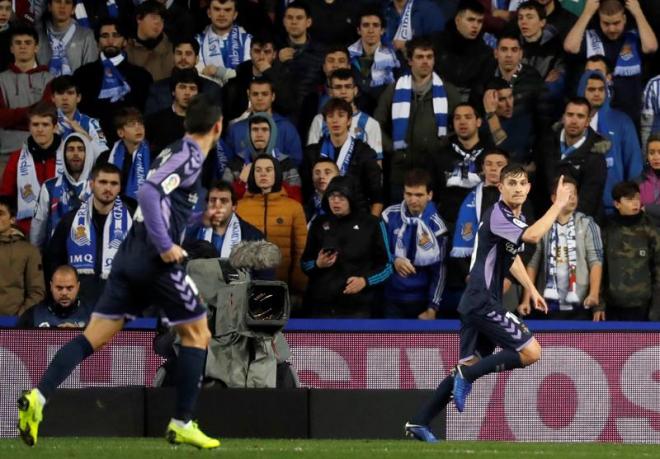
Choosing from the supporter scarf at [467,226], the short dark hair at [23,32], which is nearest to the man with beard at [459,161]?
the supporter scarf at [467,226]

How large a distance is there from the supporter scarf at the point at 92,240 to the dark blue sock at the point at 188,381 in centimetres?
462

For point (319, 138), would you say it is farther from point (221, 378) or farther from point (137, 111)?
point (221, 378)

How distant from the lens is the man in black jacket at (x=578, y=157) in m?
14.4

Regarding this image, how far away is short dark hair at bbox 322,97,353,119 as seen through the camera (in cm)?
1462

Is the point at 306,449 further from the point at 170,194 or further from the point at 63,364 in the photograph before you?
the point at 170,194

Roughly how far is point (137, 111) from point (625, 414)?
544 cm

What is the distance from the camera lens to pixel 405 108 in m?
15.1

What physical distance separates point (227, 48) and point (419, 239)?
3.51 m

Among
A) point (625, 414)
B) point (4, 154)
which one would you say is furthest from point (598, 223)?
point (4, 154)

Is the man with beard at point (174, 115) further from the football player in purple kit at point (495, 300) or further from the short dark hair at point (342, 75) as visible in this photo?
the football player in purple kit at point (495, 300)

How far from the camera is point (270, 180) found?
13.9 meters

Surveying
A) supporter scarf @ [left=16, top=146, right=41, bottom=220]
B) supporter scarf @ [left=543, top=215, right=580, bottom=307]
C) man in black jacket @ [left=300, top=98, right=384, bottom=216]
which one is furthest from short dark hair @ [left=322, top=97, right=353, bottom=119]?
supporter scarf @ [left=16, top=146, right=41, bottom=220]

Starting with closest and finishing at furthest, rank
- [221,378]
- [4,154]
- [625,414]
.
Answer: [221,378]
[625,414]
[4,154]

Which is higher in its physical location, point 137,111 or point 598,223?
point 137,111
